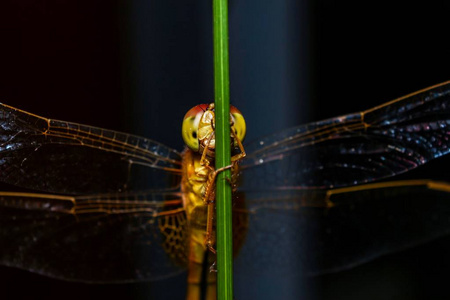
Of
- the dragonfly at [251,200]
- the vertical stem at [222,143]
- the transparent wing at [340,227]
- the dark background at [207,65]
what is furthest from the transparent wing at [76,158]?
the vertical stem at [222,143]

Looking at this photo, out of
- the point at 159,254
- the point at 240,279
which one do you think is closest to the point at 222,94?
the point at 159,254

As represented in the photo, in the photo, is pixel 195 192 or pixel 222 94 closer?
pixel 222 94

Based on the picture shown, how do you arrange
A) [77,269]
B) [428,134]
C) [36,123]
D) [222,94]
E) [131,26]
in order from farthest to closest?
[131,26], [77,269], [428,134], [36,123], [222,94]

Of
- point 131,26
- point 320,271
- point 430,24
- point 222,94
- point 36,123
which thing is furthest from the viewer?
point 131,26

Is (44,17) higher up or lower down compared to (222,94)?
higher up

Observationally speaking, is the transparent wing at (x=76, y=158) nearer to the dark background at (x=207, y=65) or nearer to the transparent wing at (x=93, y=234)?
the transparent wing at (x=93, y=234)

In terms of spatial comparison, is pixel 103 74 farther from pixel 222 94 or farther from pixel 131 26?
pixel 222 94

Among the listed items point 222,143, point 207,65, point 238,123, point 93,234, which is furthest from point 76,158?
point 207,65

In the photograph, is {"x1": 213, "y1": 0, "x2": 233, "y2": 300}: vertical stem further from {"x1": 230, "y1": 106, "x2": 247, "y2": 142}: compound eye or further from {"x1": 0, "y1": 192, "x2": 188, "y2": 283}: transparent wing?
{"x1": 0, "y1": 192, "x2": 188, "y2": 283}: transparent wing
